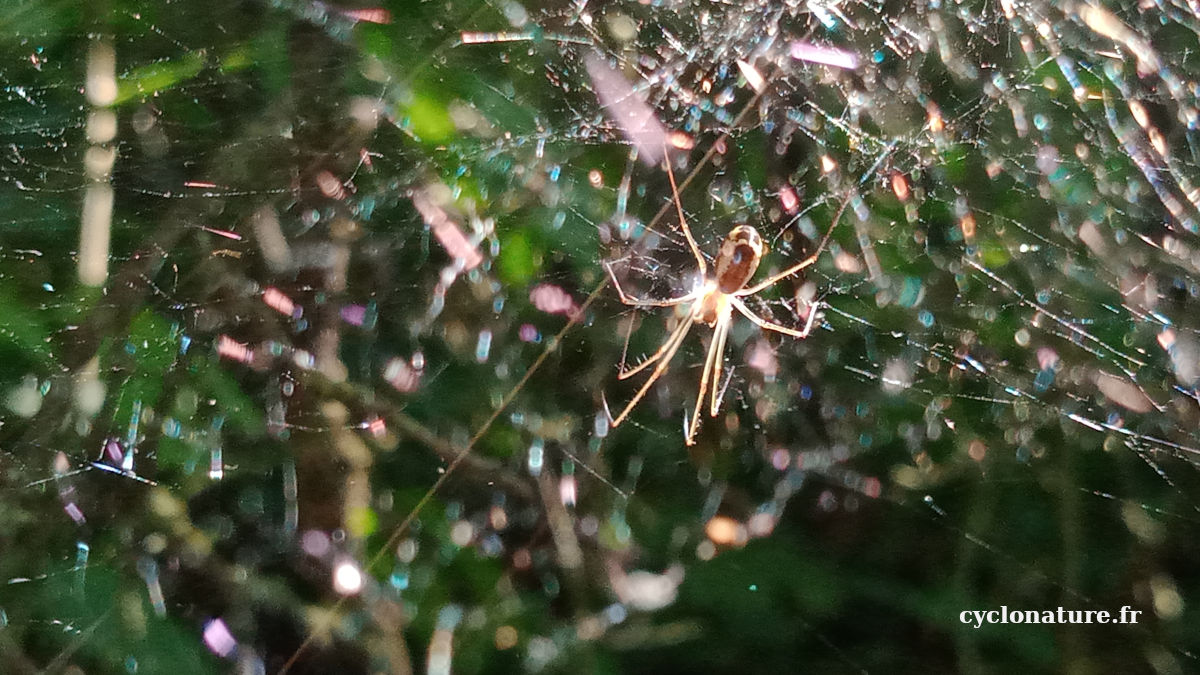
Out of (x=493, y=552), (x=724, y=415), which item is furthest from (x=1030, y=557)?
(x=493, y=552)

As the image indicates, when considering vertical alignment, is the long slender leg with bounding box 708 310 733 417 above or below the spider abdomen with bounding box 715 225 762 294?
below

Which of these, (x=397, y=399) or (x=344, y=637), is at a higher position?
(x=397, y=399)

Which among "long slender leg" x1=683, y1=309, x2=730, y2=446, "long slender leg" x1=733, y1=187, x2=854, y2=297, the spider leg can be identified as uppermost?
"long slender leg" x1=733, y1=187, x2=854, y2=297

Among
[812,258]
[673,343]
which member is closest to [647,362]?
[673,343]

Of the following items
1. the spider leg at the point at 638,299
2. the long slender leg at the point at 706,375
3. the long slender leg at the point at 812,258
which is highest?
the long slender leg at the point at 812,258

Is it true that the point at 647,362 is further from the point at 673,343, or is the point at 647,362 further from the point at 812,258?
the point at 812,258

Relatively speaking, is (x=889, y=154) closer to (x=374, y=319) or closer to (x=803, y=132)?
(x=803, y=132)
